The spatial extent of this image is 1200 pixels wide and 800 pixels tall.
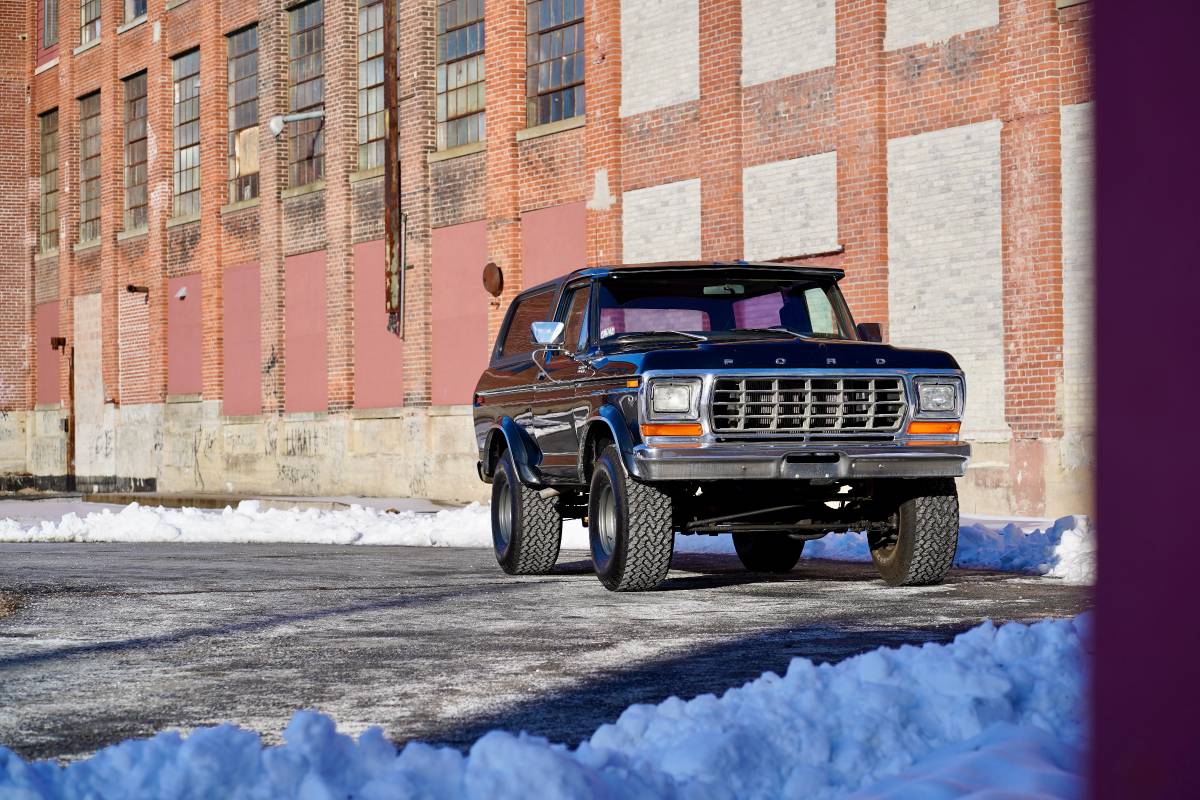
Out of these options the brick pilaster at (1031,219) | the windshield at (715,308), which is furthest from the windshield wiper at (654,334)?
the brick pilaster at (1031,219)

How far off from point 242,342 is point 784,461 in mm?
26479

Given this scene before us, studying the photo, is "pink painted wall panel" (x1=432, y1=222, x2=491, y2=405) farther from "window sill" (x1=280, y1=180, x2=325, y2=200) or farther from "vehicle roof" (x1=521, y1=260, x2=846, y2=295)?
"vehicle roof" (x1=521, y1=260, x2=846, y2=295)

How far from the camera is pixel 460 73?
2897cm

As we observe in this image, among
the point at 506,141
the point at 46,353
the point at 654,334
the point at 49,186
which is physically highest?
the point at 49,186

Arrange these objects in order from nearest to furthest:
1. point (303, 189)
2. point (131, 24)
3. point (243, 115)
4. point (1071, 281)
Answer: point (1071, 281) → point (303, 189) → point (243, 115) → point (131, 24)

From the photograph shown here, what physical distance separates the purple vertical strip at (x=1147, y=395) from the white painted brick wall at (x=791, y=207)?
2049 cm

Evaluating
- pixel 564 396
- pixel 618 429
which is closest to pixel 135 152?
pixel 564 396

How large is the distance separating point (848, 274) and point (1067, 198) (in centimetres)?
360

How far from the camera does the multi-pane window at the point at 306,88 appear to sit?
32.9 metres

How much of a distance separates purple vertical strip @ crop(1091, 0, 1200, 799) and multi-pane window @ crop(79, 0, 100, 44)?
4324cm

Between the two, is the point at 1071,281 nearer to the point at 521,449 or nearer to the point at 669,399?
the point at 521,449

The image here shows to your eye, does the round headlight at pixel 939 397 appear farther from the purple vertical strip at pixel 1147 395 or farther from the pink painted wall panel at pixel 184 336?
the pink painted wall panel at pixel 184 336

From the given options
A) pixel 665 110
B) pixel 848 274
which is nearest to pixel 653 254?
pixel 665 110

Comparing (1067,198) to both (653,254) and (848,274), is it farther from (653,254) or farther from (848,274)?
(653,254)
